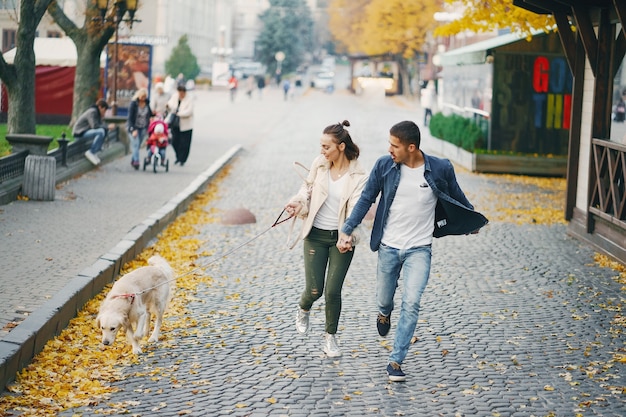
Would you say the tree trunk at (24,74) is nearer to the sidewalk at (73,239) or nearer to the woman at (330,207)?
the sidewalk at (73,239)

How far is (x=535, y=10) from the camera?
51.1ft

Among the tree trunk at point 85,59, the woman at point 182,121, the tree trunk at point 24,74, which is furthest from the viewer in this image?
the tree trunk at point 85,59

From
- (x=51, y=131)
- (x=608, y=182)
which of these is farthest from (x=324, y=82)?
(x=608, y=182)

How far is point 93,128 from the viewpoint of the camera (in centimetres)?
2161

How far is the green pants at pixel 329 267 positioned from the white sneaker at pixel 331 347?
0.14 feet

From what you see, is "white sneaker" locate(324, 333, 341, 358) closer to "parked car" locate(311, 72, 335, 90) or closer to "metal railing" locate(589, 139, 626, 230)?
"metal railing" locate(589, 139, 626, 230)

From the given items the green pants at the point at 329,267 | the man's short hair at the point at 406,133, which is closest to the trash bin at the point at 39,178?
the green pants at the point at 329,267

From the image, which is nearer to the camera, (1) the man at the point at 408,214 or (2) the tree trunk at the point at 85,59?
(1) the man at the point at 408,214

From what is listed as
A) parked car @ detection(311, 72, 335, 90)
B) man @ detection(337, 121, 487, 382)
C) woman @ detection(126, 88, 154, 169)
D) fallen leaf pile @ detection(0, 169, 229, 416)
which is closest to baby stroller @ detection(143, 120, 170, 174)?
woman @ detection(126, 88, 154, 169)

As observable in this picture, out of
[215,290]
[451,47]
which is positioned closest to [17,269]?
[215,290]

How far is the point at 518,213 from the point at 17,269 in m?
8.73

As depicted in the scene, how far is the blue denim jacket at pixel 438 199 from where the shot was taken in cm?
707

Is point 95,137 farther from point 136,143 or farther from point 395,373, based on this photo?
point 395,373

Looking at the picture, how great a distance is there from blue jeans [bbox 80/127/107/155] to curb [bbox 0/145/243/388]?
6316 mm
